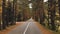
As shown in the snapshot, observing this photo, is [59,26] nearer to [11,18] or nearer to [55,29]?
[55,29]

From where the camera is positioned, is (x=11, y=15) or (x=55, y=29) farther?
(x=11, y=15)

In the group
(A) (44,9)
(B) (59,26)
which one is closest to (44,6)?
(A) (44,9)

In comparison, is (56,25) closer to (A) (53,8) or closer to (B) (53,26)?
(B) (53,26)

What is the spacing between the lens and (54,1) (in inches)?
1170

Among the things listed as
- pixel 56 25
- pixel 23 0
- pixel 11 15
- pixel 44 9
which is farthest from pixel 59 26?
pixel 23 0

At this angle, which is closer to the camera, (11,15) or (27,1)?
(11,15)

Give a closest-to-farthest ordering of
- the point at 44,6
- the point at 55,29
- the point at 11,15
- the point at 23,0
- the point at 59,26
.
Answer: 1. the point at 55,29
2. the point at 59,26
3. the point at 11,15
4. the point at 44,6
5. the point at 23,0

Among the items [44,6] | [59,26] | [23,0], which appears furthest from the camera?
[23,0]

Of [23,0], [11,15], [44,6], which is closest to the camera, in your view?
[11,15]

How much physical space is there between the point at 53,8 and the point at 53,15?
1.12 metres

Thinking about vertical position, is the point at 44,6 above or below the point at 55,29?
above

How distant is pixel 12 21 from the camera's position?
160ft

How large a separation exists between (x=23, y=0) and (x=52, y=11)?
152 feet

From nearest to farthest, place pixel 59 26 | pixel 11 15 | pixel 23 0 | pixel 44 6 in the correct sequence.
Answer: pixel 59 26, pixel 11 15, pixel 44 6, pixel 23 0
